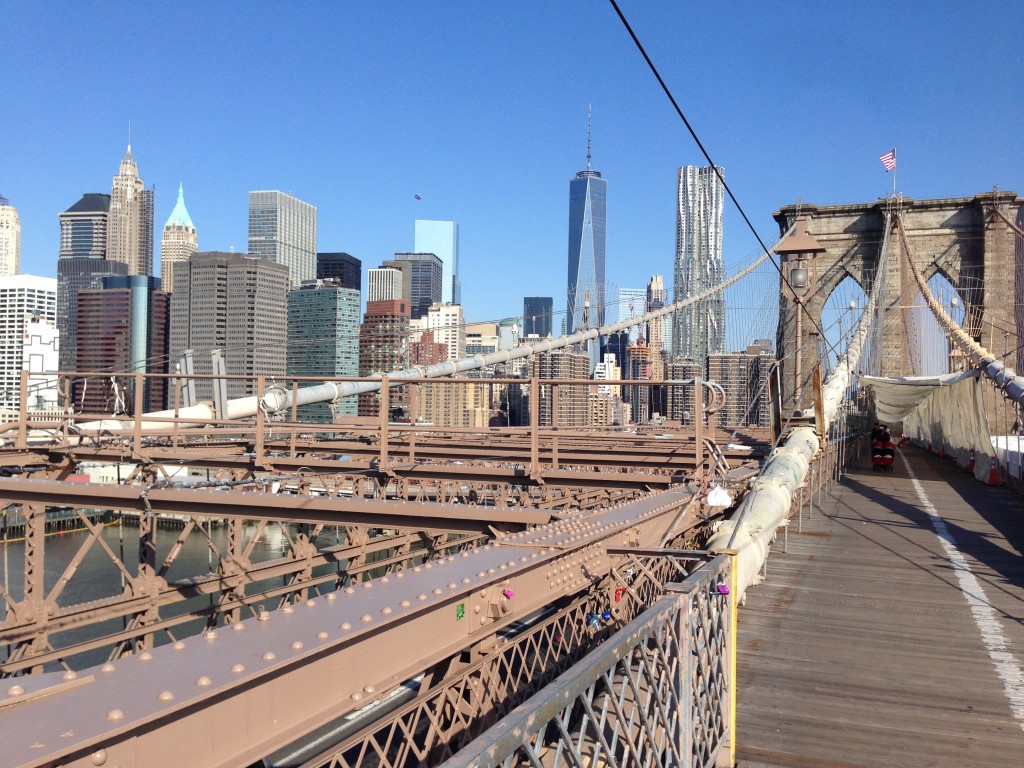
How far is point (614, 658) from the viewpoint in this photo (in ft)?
8.43

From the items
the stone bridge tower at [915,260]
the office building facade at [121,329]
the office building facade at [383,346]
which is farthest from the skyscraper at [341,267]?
the stone bridge tower at [915,260]

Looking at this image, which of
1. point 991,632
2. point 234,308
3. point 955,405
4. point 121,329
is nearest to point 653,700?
point 991,632

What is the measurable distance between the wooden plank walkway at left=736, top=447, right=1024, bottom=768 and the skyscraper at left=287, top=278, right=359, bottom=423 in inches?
1534

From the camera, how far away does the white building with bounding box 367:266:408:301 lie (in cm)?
19312

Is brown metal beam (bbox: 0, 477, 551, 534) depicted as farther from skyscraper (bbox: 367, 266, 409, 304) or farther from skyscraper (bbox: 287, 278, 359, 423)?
skyscraper (bbox: 367, 266, 409, 304)

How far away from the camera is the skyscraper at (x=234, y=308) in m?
87.6

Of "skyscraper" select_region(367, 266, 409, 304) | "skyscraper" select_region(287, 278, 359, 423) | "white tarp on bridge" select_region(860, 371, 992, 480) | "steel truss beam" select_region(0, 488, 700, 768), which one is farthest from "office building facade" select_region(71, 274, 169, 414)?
"steel truss beam" select_region(0, 488, 700, 768)

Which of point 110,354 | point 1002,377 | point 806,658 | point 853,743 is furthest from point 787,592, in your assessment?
point 110,354

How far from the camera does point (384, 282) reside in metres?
195

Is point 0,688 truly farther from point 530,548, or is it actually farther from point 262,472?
point 262,472

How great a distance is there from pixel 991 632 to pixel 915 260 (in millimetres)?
37297

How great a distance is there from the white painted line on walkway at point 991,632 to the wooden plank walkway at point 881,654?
0.02m

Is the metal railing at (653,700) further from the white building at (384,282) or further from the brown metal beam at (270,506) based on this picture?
the white building at (384,282)

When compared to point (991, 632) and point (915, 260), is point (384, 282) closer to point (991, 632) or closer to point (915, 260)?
point (915, 260)
